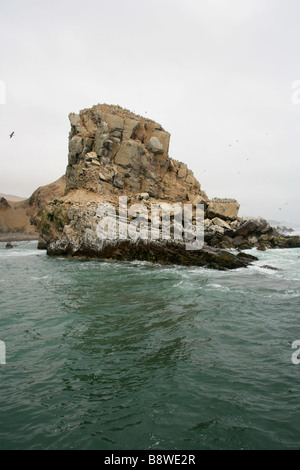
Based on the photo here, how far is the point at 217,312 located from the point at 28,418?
22.9 ft

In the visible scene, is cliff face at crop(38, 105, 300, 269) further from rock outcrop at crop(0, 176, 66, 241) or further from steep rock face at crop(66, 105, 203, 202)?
rock outcrop at crop(0, 176, 66, 241)

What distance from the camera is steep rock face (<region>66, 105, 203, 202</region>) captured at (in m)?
28.2

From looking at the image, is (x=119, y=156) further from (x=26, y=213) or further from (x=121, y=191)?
(x=26, y=213)

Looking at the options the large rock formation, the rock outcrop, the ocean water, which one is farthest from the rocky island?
A: the rock outcrop

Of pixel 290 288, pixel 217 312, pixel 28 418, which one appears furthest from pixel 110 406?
pixel 290 288

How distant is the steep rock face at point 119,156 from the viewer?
2822cm

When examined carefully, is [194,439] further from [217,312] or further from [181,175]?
[181,175]

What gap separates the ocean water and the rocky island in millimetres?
9605

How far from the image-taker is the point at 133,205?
1048 inches

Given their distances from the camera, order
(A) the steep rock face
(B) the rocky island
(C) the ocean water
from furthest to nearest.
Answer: (A) the steep rock face, (B) the rocky island, (C) the ocean water

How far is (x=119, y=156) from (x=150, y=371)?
1020 inches

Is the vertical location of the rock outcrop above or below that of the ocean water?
above

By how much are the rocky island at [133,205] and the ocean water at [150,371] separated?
9.60m

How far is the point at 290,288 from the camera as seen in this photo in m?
13.3
